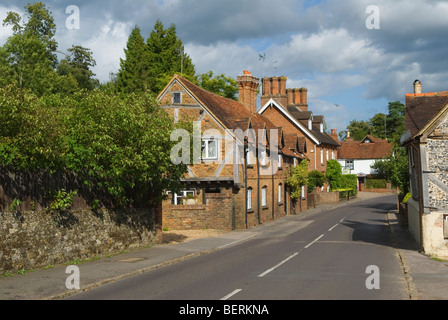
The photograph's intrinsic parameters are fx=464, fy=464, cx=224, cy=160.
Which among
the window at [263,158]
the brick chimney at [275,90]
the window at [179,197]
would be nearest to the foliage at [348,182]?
the brick chimney at [275,90]

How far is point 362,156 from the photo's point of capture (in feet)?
273

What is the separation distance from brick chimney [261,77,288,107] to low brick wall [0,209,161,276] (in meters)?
35.8

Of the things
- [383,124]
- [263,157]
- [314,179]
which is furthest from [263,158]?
[383,124]

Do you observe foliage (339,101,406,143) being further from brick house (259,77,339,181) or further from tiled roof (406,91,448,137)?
tiled roof (406,91,448,137)

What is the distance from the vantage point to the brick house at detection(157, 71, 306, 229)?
2862 cm

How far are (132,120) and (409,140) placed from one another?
37.9 feet

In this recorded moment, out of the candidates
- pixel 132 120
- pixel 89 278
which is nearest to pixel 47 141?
pixel 132 120

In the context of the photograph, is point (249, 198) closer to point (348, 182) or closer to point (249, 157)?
point (249, 157)

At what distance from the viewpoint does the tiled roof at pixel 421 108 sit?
19.4m

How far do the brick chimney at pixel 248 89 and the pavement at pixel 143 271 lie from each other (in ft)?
64.4

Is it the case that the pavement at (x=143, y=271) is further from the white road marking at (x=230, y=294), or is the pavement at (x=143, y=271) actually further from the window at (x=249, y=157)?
the window at (x=249, y=157)

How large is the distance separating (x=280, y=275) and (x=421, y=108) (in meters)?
11.5
